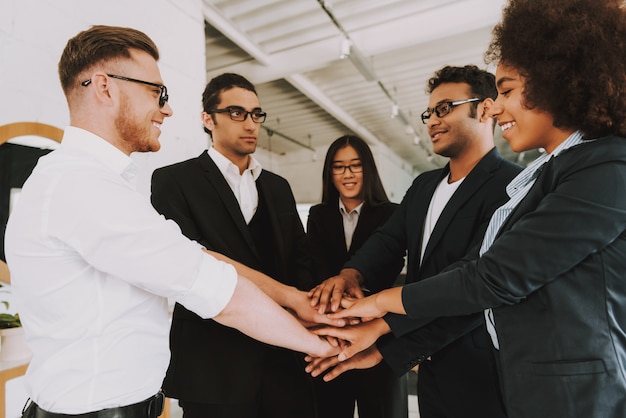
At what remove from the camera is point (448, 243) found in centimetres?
142

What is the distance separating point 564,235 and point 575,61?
412 millimetres

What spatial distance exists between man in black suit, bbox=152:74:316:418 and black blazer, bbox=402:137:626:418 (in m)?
0.89

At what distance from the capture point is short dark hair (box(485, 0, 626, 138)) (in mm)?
872

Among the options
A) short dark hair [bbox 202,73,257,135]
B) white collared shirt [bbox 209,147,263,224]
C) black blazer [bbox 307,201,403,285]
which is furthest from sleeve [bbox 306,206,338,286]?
short dark hair [bbox 202,73,257,135]

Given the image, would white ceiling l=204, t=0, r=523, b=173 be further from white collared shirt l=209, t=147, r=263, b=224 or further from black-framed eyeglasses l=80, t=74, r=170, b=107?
black-framed eyeglasses l=80, t=74, r=170, b=107

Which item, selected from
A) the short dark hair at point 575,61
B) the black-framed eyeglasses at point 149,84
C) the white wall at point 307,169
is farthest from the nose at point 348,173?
the white wall at point 307,169

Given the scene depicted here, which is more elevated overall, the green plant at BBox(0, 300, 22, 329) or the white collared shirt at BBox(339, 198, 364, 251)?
the white collared shirt at BBox(339, 198, 364, 251)

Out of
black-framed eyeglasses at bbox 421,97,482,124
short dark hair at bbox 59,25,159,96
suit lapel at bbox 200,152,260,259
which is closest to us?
short dark hair at bbox 59,25,159,96

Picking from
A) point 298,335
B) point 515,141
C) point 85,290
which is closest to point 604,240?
point 515,141

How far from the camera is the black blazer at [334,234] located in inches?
86.1

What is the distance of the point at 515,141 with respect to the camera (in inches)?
42.4

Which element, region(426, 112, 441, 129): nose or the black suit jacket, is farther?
Answer: region(426, 112, 441, 129): nose

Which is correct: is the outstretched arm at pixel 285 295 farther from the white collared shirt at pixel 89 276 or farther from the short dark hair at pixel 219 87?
the short dark hair at pixel 219 87

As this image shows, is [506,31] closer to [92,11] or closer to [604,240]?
[604,240]
